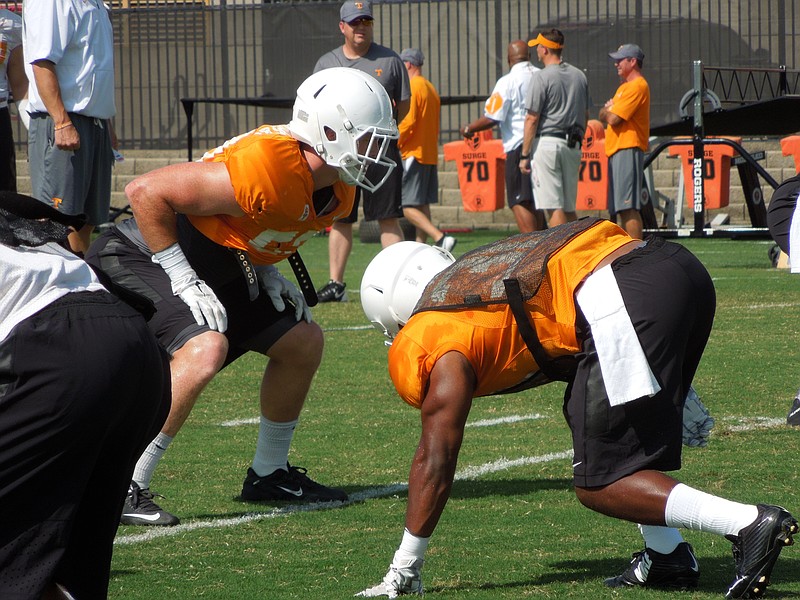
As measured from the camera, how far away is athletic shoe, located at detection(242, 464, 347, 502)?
5.22m

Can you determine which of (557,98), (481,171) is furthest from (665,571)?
(481,171)

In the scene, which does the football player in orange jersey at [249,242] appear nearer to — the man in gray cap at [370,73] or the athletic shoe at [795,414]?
the athletic shoe at [795,414]

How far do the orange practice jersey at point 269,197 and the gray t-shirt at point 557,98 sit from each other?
322 inches

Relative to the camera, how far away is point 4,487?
2850 mm

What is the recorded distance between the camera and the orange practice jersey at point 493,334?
12.7ft

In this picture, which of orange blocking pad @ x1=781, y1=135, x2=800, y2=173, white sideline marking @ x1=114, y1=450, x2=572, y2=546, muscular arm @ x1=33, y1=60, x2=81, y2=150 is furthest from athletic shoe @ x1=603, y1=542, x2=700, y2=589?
orange blocking pad @ x1=781, y1=135, x2=800, y2=173

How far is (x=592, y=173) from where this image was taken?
17.8m

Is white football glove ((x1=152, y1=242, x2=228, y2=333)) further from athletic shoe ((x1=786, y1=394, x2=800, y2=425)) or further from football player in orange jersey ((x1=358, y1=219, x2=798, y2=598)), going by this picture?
athletic shoe ((x1=786, y1=394, x2=800, y2=425))

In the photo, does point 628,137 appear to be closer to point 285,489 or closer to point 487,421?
point 487,421

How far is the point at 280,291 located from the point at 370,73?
5.63m

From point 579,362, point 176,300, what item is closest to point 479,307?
point 579,362

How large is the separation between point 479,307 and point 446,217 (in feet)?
52.6

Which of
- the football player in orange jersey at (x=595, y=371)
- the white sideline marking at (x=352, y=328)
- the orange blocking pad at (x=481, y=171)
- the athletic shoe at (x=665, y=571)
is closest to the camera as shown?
the football player in orange jersey at (x=595, y=371)

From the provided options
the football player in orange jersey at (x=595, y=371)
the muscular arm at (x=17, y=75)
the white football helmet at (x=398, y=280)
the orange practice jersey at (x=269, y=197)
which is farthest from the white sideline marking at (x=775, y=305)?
the football player in orange jersey at (x=595, y=371)
